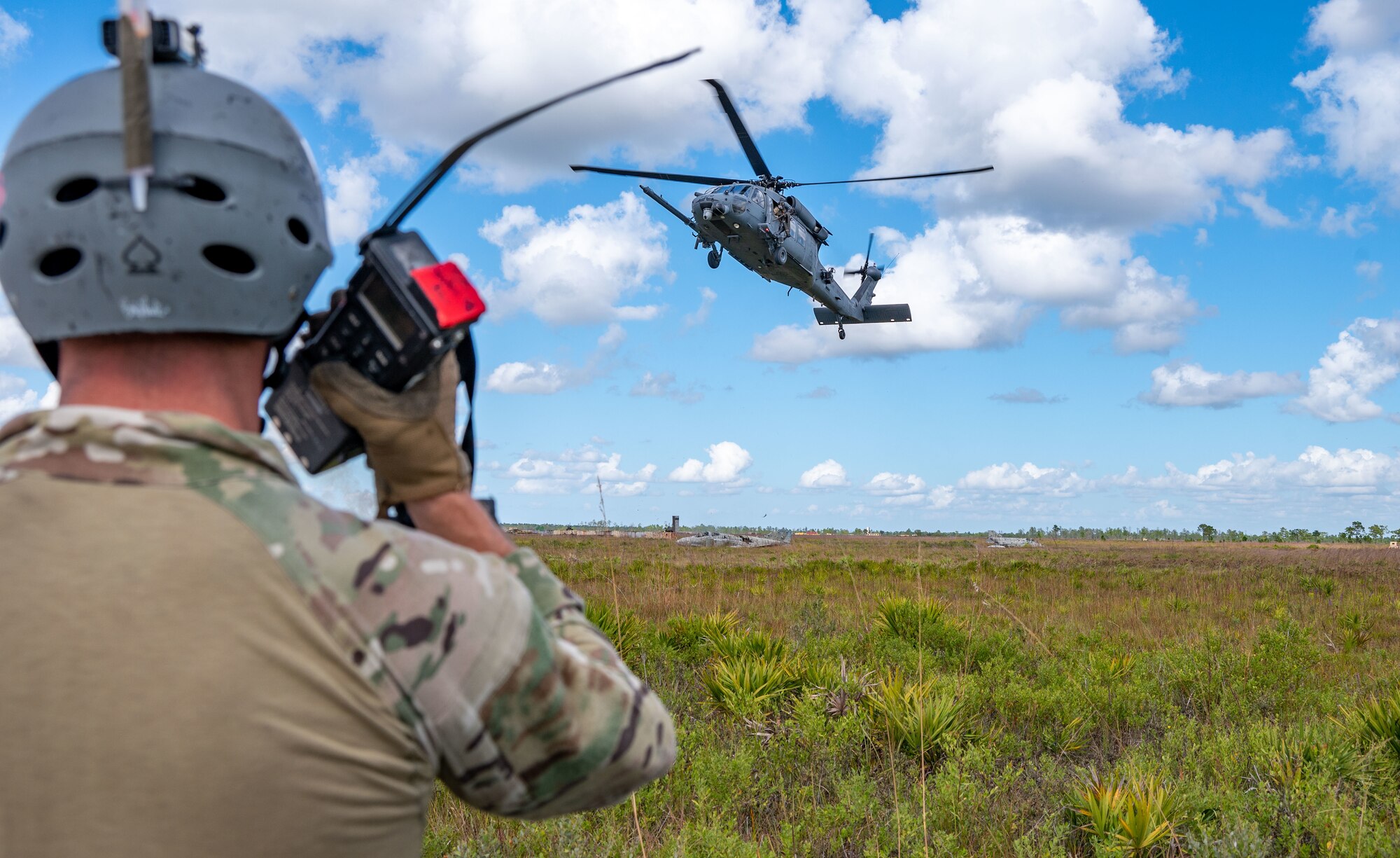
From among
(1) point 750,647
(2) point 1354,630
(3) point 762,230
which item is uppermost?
(3) point 762,230

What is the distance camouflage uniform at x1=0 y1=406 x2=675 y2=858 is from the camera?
1.12 m

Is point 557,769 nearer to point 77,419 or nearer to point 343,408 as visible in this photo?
point 343,408

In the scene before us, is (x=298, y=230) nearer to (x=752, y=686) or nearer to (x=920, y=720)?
(x=920, y=720)

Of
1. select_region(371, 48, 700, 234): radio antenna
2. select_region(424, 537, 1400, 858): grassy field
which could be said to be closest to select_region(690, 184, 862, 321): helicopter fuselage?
select_region(424, 537, 1400, 858): grassy field

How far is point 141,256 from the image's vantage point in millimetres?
1321

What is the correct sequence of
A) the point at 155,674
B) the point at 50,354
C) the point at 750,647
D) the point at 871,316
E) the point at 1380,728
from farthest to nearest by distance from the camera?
the point at 871,316
the point at 750,647
the point at 1380,728
the point at 50,354
the point at 155,674

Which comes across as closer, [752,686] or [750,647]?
[752,686]

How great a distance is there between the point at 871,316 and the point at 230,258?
3135 centimetres

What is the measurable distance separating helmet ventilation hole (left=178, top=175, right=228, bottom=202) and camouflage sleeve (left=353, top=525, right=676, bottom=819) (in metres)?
0.66

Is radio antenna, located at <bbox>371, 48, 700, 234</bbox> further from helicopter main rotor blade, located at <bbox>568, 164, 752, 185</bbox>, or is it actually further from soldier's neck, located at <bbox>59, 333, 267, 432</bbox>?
helicopter main rotor blade, located at <bbox>568, 164, 752, 185</bbox>

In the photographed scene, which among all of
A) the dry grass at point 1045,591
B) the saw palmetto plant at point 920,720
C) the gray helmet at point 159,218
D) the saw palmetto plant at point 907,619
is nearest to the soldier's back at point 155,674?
the gray helmet at point 159,218

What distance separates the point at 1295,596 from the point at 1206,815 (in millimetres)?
14665

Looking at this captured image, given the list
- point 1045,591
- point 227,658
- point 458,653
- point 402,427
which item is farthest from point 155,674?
point 1045,591

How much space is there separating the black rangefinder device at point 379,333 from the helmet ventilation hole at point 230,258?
0.15m
